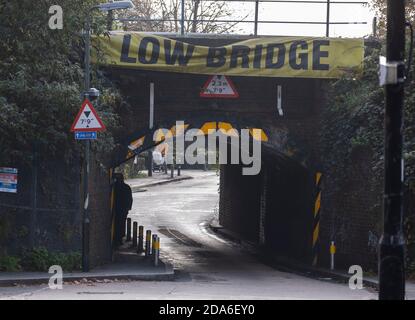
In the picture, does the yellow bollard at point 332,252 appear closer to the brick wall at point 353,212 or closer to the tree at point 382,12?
the brick wall at point 353,212

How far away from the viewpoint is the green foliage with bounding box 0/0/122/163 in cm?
1747

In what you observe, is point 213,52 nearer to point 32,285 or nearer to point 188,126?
point 188,126

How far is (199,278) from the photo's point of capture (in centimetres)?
2055

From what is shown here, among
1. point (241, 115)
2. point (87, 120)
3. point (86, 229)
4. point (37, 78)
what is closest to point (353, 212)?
point (241, 115)

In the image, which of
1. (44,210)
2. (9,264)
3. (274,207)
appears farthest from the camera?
(274,207)

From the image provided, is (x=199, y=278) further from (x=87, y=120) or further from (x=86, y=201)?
(x=87, y=120)

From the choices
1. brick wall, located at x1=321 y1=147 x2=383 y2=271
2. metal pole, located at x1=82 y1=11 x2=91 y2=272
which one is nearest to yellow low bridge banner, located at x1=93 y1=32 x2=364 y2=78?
brick wall, located at x1=321 y1=147 x2=383 y2=271

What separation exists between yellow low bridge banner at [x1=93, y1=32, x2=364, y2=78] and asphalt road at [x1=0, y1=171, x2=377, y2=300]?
5.08 metres

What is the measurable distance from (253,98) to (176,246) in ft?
27.5

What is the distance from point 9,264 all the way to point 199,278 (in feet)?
14.9

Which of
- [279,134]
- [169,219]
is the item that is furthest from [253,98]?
[169,219]

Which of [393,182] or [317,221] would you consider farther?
[317,221]

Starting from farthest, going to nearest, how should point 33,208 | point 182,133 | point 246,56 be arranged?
1. point 182,133
2. point 246,56
3. point 33,208

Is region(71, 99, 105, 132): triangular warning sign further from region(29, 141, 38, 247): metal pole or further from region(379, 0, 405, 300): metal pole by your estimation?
Result: region(379, 0, 405, 300): metal pole
